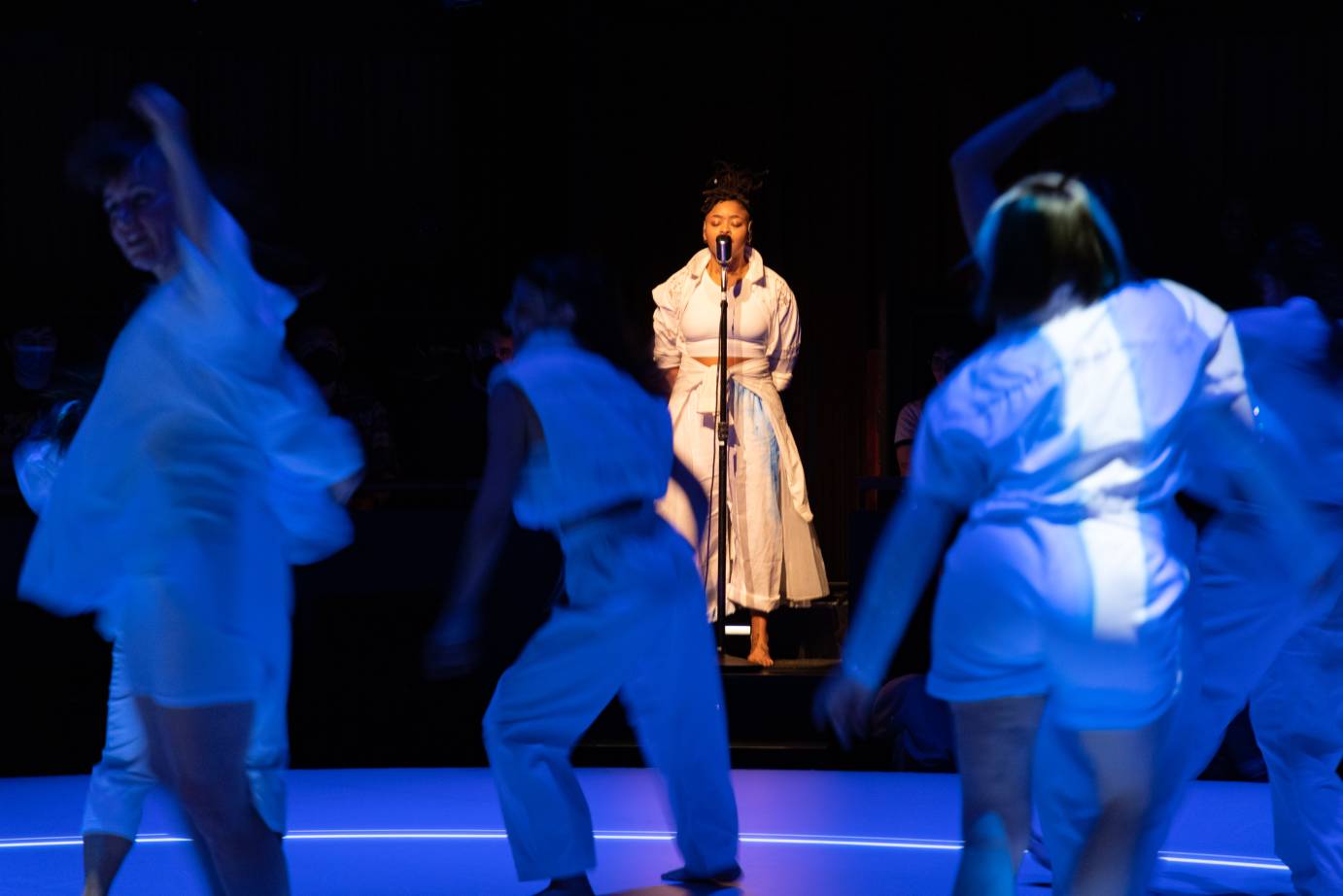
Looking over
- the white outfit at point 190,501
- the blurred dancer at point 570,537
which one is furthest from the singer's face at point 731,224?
the white outfit at point 190,501

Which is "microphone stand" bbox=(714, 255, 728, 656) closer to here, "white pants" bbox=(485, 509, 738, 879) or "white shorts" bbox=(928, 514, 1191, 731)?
"white pants" bbox=(485, 509, 738, 879)

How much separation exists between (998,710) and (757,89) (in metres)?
7.58

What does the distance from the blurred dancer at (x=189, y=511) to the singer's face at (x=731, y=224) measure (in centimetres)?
453

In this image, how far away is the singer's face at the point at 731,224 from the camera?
755cm

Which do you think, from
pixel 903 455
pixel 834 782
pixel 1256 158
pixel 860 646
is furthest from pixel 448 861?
pixel 1256 158

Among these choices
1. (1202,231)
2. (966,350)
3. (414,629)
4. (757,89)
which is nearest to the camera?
(414,629)

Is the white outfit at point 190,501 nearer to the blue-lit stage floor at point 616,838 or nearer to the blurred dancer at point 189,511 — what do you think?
the blurred dancer at point 189,511

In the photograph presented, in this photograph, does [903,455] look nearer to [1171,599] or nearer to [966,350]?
[966,350]

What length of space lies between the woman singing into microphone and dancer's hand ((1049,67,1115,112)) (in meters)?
4.41

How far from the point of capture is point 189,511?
2883 millimetres

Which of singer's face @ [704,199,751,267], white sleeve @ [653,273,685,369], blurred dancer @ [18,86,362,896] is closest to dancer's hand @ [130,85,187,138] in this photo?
blurred dancer @ [18,86,362,896]

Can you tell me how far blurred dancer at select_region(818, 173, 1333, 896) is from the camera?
256 centimetres

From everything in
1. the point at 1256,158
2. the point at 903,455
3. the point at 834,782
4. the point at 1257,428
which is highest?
the point at 1256,158

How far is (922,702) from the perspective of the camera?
633 cm
